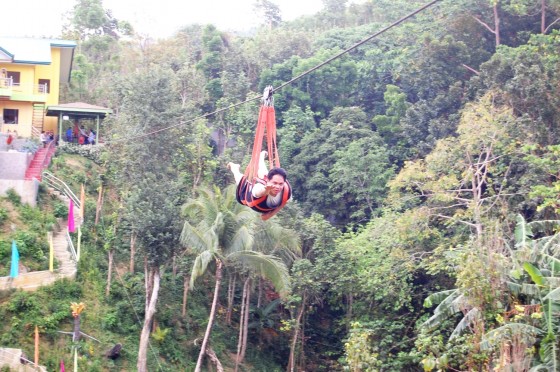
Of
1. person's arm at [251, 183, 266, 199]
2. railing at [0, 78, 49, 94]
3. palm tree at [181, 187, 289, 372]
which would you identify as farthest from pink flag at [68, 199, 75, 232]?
person's arm at [251, 183, 266, 199]

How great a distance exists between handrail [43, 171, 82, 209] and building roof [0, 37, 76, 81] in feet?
16.7

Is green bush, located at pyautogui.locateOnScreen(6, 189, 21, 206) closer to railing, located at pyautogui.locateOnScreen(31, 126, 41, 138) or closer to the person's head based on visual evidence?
railing, located at pyautogui.locateOnScreen(31, 126, 41, 138)

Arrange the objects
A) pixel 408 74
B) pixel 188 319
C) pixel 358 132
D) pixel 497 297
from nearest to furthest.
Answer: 1. pixel 497 297
2. pixel 188 319
3. pixel 358 132
4. pixel 408 74

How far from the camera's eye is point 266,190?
767cm

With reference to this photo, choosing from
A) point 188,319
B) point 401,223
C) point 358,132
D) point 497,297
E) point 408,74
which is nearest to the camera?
point 497,297

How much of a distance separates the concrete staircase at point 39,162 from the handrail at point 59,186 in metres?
0.25

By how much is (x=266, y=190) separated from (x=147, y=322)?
10.1 meters

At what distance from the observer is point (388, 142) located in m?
25.1

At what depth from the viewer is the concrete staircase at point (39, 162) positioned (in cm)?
2058

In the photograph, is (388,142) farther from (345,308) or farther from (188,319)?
(188,319)

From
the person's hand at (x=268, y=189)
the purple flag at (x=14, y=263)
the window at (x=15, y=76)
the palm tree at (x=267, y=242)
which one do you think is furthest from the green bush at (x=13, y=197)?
the person's hand at (x=268, y=189)

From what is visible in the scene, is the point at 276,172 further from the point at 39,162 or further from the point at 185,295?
the point at 39,162

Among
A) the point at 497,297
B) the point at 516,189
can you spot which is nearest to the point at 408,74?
the point at 516,189

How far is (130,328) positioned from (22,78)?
1091cm
